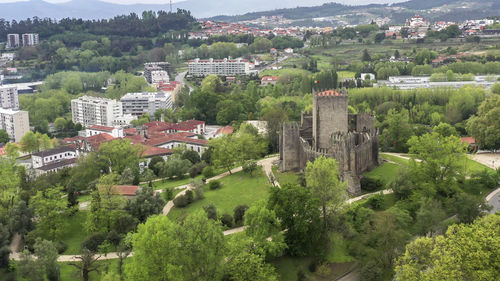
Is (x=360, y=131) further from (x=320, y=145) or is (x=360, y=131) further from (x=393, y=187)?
(x=393, y=187)

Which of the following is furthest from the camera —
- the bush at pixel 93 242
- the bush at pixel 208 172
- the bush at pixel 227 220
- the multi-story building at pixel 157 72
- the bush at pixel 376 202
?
the multi-story building at pixel 157 72

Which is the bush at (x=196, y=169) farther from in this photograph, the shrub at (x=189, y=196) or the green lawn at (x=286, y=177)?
the shrub at (x=189, y=196)

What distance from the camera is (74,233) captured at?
1592 inches

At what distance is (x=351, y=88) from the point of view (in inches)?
3465

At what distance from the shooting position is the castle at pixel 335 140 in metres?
43.7

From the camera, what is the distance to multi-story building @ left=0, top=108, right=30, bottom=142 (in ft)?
273

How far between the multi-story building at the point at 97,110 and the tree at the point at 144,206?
2090 inches

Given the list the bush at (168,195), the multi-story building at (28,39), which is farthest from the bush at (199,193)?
the multi-story building at (28,39)

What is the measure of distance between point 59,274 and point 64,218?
8872 mm

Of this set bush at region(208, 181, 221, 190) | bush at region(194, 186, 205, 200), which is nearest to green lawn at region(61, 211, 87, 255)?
bush at region(194, 186, 205, 200)

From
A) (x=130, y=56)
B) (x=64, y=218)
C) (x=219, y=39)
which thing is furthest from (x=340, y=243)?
(x=219, y=39)

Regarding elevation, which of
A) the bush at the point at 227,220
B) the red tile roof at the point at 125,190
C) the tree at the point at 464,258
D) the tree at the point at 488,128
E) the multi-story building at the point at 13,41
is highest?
the multi-story building at the point at 13,41

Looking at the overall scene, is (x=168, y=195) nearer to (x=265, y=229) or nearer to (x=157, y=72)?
(x=265, y=229)

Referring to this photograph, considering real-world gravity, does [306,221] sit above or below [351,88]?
below
